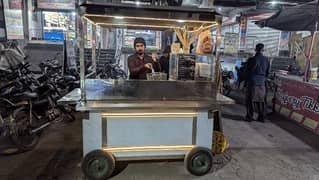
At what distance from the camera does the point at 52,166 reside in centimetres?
277

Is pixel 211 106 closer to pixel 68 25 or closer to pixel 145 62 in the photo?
pixel 145 62

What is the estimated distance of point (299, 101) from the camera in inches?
177

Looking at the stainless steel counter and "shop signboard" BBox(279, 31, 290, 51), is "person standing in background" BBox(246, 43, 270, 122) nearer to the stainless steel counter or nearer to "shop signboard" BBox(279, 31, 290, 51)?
the stainless steel counter

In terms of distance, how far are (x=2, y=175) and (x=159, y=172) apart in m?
1.62

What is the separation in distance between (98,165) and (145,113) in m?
0.67

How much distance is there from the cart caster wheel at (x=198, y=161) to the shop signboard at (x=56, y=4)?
7654mm

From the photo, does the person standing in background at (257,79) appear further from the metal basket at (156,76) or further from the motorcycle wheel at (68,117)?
the motorcycle wheel at (68,117)

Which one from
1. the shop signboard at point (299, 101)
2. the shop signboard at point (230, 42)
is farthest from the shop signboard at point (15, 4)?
the shop signboard at point (299, 101)

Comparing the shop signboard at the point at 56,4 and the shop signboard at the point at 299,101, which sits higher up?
the shop signboard at the point at 56,4

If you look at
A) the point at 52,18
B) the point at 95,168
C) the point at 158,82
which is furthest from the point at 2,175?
the point at 52,18

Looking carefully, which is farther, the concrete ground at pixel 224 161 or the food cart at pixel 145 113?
the concrete ground at pixel 224 161

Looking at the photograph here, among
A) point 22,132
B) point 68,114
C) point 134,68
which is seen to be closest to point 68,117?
point 68,114

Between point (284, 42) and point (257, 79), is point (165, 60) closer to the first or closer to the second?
point (257, 79)

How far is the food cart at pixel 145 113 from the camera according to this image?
7.38 feet
